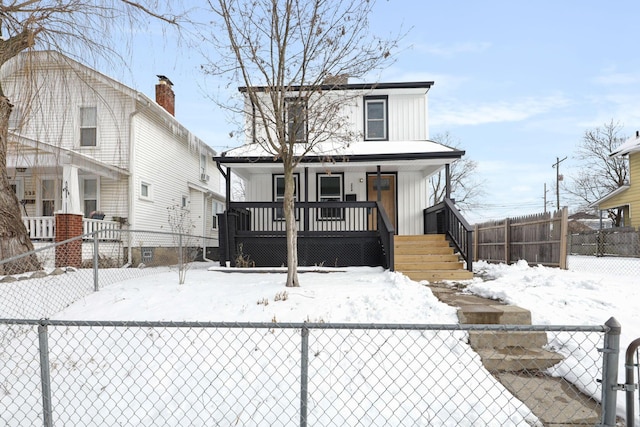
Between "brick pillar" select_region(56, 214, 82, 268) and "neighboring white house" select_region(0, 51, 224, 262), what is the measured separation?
50 centimetres

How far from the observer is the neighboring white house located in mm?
4812

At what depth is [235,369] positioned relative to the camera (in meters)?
3.72

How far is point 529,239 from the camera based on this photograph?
10.8 m

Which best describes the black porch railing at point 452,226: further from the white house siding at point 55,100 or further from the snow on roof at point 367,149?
the white house siding at point 55,100

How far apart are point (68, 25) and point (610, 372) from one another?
20.8ft

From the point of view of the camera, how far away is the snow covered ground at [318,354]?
319 centimetres

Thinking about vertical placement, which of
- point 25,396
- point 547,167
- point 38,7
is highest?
point 547,167

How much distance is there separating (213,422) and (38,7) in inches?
198

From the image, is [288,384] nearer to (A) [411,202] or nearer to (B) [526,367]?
(B) [526,367]

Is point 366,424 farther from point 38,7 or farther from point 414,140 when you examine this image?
point 414,140

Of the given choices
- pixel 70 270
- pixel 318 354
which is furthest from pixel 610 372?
pixel 70 270

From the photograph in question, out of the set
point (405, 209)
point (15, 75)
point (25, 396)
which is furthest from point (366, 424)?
point (405, 209)

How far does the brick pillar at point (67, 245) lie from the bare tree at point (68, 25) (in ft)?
19.6

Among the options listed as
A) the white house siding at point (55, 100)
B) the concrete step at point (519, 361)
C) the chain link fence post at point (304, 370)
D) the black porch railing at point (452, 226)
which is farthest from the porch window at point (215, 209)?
the chain link fence post at point (304, 370)
